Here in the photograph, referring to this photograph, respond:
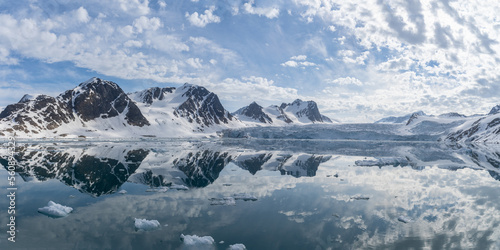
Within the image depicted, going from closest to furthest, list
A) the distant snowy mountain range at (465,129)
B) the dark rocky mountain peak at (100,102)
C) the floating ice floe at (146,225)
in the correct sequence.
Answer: the floating ice floe at (146,225) → the distant snowy mountain range at (465,129) → the dark rocky mountain peak at (100,102)

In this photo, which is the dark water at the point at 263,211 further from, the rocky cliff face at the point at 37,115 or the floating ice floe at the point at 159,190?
the rocky cliff face at the point at 37,115

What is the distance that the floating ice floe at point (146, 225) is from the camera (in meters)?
11.6

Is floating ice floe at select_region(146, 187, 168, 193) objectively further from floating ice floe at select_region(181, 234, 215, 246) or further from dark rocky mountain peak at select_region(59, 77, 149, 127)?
dark rocky mountain peak at select_region(59, 77, 149, 127)

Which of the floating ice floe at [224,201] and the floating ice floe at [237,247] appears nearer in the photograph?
the floating ice floe at [237,247]

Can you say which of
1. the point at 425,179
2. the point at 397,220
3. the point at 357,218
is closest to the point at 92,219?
the point at 357,218

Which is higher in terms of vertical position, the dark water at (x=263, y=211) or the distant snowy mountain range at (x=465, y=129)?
the distant snowy mountain range at (x=465, y=129)

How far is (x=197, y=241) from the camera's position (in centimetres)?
1015

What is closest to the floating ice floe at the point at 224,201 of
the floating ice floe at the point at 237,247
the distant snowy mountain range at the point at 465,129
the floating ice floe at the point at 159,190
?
the floating ice floe at the point at 159,190

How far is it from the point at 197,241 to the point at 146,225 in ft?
9.41

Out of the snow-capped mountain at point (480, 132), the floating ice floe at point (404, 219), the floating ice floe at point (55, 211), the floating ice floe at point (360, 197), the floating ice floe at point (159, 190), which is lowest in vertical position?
the floating ice floe at point (159, 190)

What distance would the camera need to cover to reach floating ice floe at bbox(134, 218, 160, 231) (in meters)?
11.6

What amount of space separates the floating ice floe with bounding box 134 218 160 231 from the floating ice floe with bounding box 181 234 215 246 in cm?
195

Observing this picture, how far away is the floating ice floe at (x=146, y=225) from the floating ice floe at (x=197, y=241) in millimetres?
1953

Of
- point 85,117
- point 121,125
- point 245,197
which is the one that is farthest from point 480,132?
point 85,117
